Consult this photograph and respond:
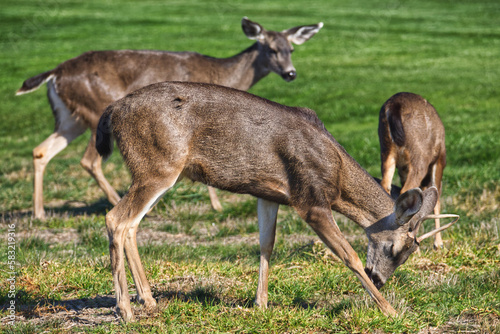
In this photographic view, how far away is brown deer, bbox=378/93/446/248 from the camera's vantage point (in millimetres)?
6840

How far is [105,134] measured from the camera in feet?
17.3

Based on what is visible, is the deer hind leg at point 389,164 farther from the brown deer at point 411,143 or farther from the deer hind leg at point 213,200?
the deer hind leg at point 213,200

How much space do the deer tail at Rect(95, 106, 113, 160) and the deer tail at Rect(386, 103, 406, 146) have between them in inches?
117

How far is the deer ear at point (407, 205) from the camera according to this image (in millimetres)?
4996

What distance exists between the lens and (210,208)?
28.3 ft

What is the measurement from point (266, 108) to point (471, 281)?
7.26 ft

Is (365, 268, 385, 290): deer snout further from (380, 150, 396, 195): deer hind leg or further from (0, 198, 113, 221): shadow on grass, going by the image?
(0, 198, 113, 221): shadow on grass

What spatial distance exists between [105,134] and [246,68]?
4640 mm

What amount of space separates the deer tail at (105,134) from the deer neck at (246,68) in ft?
13.7

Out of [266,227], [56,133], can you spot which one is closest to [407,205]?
[266,227]

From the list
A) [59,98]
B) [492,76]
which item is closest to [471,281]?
[59,98]

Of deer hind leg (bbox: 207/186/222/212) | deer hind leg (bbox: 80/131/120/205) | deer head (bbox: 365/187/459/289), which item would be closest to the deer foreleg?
deer hind leg (bbox: 80/131/120/205)

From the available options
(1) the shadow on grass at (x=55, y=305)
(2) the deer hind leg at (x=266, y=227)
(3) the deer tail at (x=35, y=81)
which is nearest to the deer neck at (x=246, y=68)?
(3) the deer tail at (x=35, y=81)

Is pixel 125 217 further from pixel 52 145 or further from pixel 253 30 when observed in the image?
pixel 253 30
